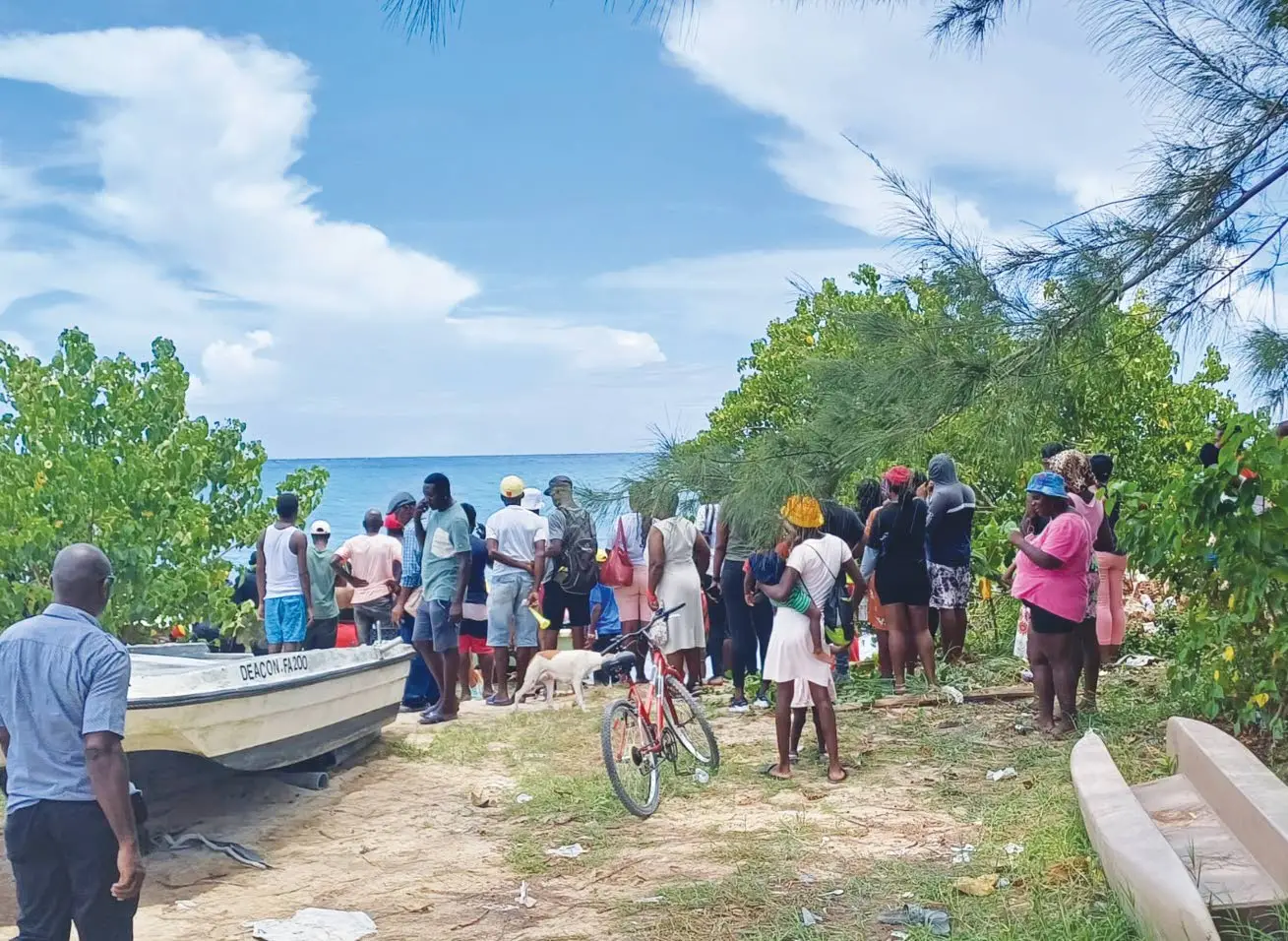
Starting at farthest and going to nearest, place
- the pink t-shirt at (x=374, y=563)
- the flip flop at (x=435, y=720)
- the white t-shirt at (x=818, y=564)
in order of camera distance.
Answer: the pink t-shirt at (x=374, y=563) < the flip flop at (x=435, y=720) < the white t-shirt at (x=818, y=564)

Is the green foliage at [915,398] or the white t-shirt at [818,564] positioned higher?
the green foliage at [915,398]

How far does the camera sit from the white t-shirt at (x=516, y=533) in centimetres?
989

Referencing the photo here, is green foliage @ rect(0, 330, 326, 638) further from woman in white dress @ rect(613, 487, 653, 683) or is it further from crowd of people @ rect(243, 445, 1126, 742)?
woman in white dress @ rect(613, 487, 653, 683)

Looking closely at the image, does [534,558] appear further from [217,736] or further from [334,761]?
[217,736]

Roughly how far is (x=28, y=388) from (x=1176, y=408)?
34.3 feet

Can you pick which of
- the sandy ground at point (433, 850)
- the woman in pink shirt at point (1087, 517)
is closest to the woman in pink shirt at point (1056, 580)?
the woman in pink shirt at point (1087, 517)

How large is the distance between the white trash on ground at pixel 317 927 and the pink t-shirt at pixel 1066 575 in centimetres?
410

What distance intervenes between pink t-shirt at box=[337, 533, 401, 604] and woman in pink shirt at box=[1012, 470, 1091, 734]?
5632mm

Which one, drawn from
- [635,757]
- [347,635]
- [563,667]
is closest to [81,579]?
[635,757]

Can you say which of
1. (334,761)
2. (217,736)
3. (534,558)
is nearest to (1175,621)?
(534,558)

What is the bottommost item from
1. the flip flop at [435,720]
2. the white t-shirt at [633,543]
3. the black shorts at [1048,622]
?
the flip flop at [435,720]

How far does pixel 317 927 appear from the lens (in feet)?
17.6

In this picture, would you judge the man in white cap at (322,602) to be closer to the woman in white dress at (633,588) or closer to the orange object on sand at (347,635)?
the orange object on sand at (347,635)

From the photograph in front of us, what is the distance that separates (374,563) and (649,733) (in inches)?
190
